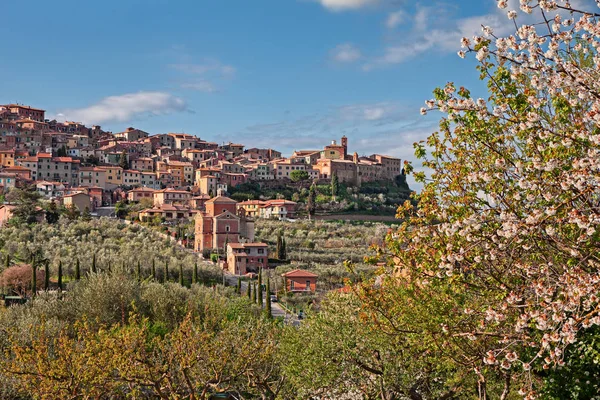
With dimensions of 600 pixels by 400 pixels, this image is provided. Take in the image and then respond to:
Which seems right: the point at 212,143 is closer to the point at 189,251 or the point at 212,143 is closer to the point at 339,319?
the point at 189,251

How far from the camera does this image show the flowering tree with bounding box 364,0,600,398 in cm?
690

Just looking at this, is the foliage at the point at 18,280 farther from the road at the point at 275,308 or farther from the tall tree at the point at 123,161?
the tall tree at the point at 123,161

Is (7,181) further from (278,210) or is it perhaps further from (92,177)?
(278,210)

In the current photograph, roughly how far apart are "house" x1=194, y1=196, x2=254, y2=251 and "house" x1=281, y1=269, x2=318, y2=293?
15687 millimetres

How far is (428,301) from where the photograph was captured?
12727 mm

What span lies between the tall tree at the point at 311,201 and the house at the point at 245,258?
33068mm

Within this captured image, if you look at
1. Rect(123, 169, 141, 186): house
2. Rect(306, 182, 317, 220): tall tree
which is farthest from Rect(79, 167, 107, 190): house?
Rect(306, 182, 317, 220): tall tree

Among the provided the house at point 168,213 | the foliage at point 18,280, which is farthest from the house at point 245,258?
the foliage at point 18,280

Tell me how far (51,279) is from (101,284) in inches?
756

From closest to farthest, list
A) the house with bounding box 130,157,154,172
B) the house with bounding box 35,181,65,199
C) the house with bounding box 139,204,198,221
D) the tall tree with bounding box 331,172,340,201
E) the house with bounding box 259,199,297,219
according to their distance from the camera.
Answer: the house with bounding box 139,204,198,221 < the house with bounding box 35,181,65,199 < the house with bounding box 259,199,297,219 < the tall tree with bounding box 331,172,340,201 < the house with bounding box 130,157,154,172

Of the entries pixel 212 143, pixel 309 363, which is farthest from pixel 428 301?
pixel 212 143

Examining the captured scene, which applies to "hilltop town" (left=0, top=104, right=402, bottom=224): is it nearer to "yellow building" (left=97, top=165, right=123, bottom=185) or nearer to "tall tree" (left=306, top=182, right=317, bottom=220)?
"yellow building" (left=97, top=165, right=123, bottom=185)

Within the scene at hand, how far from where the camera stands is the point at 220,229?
69.5 metres

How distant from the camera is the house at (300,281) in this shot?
5269cm
